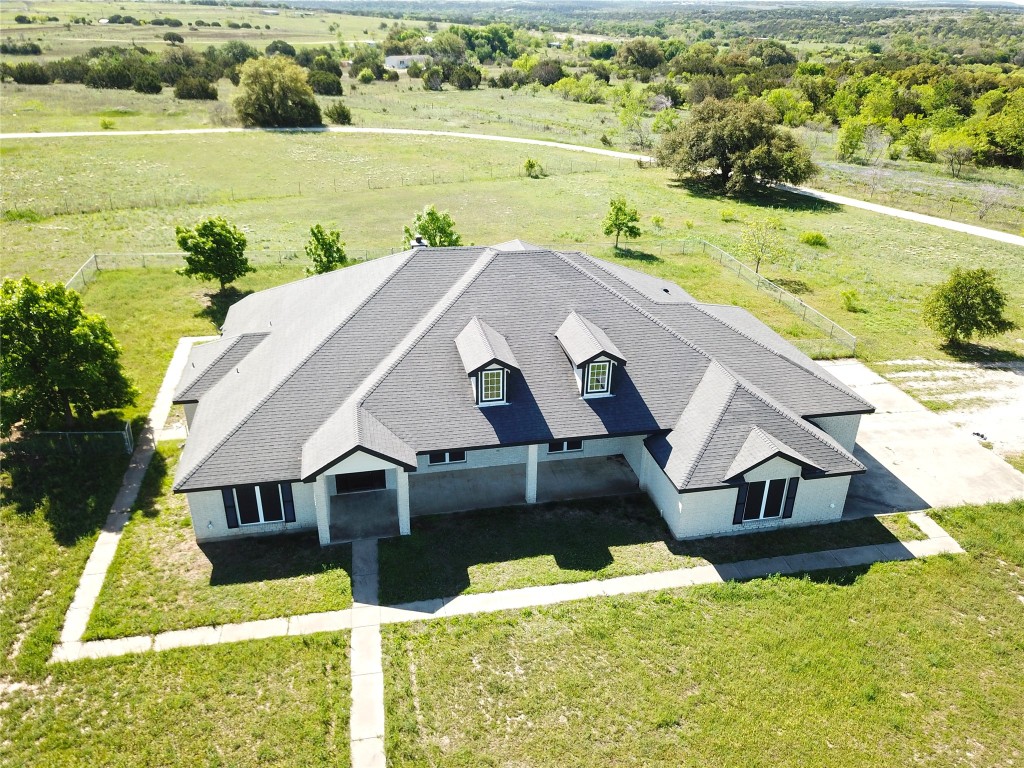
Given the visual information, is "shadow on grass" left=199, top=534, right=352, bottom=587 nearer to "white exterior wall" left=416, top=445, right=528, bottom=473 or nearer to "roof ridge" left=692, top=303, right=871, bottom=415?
"white exterior wall" left=416, top=445, right=528, bottom=473

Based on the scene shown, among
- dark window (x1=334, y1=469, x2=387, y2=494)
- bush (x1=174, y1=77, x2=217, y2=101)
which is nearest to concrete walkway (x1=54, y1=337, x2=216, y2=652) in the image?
dark window (x1=334, y1=469, x2=387, y2=494)

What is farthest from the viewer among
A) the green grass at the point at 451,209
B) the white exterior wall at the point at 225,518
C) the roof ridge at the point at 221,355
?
the green grass at the point at 451,209

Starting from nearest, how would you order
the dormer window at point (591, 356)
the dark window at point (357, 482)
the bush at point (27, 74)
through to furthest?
the dormer window at point (591, 356) → the dark window at point (357, 482) → the bush at point (27, 74)

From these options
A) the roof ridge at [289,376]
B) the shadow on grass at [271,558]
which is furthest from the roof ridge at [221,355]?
the shadow on grass at [271,558]

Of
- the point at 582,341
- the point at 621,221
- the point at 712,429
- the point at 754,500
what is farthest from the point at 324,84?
the point at 754,500

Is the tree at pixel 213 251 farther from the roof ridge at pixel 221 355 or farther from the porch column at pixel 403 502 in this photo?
the porch column at pixel 403 502

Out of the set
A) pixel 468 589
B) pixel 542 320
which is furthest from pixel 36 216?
pixel 468 589
